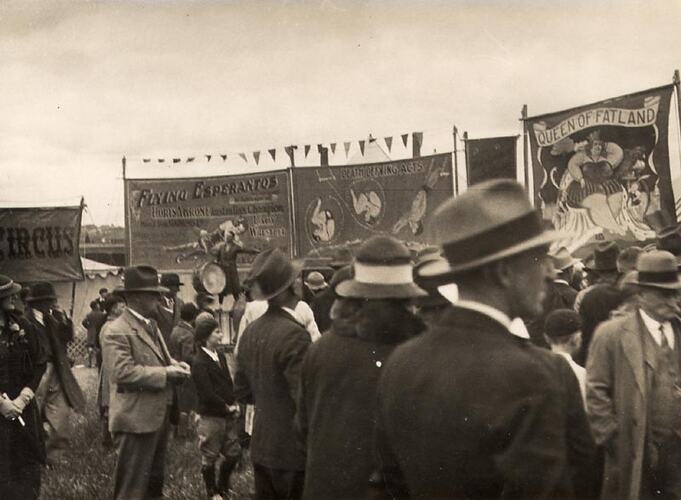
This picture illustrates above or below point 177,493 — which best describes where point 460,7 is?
above

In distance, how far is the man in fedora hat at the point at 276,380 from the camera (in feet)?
12.8

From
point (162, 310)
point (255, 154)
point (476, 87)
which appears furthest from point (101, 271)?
point (476, 87)

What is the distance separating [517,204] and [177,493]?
502 cm

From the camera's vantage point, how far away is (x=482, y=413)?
1.86m

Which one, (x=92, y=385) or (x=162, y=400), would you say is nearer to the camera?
(x=162, y=400)

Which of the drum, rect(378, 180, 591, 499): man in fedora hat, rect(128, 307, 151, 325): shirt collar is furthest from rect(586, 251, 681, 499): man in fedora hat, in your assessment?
the drum

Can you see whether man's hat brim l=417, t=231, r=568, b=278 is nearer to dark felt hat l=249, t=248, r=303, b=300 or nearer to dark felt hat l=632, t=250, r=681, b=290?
dark felt hat l=249, t=248, r=303, b=300

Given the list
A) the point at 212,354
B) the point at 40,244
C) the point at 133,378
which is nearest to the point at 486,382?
the point at 133,378

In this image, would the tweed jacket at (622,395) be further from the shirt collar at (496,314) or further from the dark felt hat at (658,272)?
the shirt collar at (496,314)

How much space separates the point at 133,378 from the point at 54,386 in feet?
6.35

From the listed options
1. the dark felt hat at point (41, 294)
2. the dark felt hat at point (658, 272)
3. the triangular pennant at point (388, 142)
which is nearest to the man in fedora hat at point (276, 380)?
the dark felt hat at point (658, 272)

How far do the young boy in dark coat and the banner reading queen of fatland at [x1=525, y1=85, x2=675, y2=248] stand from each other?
385 centimetres

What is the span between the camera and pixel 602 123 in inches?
356

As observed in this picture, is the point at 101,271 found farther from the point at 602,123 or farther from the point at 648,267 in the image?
the point at 648,267
